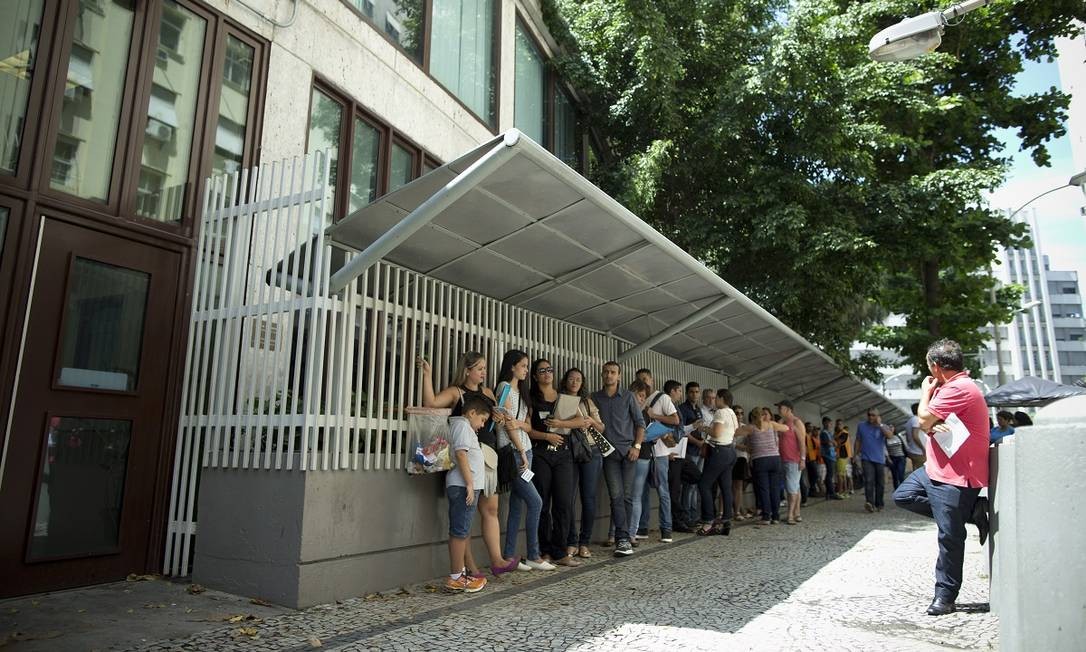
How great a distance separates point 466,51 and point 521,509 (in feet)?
27.1

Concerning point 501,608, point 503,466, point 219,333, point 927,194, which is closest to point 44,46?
point 219,333

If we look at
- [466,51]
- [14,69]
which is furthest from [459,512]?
[466,51]

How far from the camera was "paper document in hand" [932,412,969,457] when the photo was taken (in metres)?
5.42

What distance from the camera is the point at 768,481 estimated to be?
11633 millimetres

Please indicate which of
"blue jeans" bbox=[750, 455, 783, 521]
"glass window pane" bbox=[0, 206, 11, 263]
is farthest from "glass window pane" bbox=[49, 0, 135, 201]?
"blue jeans" bbox=[750, 455, 783, 521]

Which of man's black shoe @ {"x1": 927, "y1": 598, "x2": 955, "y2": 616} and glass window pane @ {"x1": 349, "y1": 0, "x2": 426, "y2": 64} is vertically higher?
glass window pane @ {"x1": 349, "y1": 0, "x2": 426, "y2": 64}

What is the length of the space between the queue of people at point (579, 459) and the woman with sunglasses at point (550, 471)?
0.03ft

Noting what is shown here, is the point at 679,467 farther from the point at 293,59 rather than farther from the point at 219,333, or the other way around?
the point at 293,59

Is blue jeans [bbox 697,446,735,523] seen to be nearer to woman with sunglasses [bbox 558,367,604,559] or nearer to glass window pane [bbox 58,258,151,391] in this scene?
woman with sunglasses [bbox 558,367,604,559]

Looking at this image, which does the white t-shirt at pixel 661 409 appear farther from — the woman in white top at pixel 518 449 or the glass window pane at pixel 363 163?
the glass window pane at pixel 363 163

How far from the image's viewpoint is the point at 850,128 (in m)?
15.1

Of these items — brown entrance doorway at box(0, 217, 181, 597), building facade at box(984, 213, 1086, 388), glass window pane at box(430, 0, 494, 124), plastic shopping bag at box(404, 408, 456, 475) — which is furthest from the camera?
building facade at box(984, 213, 1086, 388)

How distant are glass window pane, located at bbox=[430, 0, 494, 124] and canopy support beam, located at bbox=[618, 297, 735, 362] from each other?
498 cm

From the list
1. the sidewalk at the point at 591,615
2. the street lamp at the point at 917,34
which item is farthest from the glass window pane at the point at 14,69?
the street lamp at the point at 917,34
